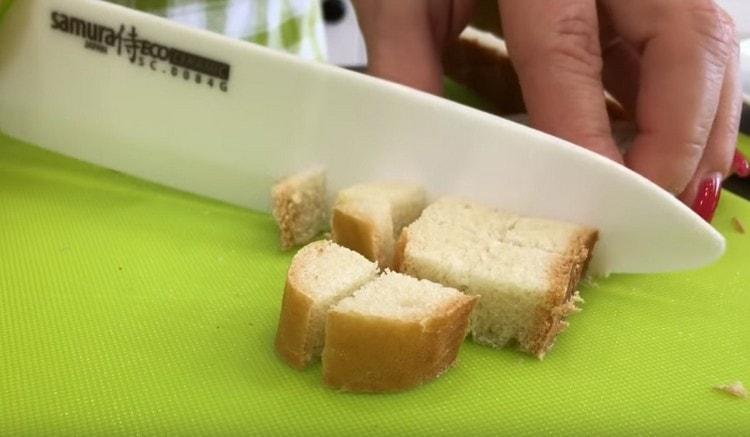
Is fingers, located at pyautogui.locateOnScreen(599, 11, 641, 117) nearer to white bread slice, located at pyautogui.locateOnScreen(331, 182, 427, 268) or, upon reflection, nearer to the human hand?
the human hand

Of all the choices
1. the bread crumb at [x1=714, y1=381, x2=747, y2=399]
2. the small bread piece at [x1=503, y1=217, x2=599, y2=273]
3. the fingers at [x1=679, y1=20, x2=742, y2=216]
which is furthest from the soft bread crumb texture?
the fingers at [x1=679, y1=20, x2=742, y2=216]

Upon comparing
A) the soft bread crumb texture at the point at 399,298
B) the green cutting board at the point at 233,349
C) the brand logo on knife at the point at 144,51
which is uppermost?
the brand logo on knife at the point at 144,51

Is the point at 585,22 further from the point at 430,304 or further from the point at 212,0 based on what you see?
the point at 212,0

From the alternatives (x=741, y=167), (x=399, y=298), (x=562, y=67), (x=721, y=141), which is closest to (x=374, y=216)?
(x=399, y=298)

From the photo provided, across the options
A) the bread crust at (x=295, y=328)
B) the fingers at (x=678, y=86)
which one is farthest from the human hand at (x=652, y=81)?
the bread crust at (x=295, y=328)

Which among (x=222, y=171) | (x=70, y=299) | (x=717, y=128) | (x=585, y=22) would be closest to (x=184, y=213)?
(x=222, y=171)

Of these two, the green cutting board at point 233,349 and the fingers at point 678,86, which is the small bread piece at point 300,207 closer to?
the green cutting board at point 233,349

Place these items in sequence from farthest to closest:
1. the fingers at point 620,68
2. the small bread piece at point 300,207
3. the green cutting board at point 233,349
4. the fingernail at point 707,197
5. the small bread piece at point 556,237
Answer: the fingers at point 620,68 → the fingernail at point 707,197 → the small bread piece at point 300,207 → the small bread piece at point 556,237 → the green cutting board at point 233,349

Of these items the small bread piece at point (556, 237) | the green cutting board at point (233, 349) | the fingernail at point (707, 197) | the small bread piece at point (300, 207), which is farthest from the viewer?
the fingernail at point (707, 197)
